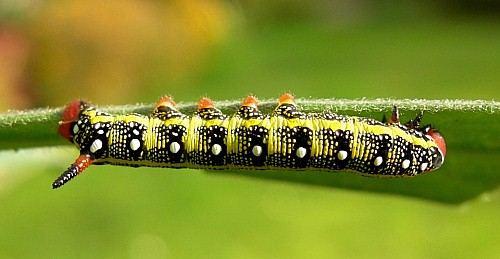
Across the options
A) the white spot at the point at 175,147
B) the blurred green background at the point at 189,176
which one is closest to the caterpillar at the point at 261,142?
the white spot at the point at 175,147

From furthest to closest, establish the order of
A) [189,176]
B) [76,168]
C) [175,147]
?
[189,176] < [175,147] < [76,168]

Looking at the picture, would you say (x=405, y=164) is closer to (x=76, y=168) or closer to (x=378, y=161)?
(x=378, y=161)

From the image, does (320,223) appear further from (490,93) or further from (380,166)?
(380,166)

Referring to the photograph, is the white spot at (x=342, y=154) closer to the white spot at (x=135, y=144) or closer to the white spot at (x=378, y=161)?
the white spot at (x=378, y=161)

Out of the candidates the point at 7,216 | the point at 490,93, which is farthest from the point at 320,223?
the point at 490,93

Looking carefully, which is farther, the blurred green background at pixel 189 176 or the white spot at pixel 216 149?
the blurred green background at pixel 189 176

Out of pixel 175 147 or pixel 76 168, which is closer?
pixel 76 168

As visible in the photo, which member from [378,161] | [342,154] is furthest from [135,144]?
[378,161]
